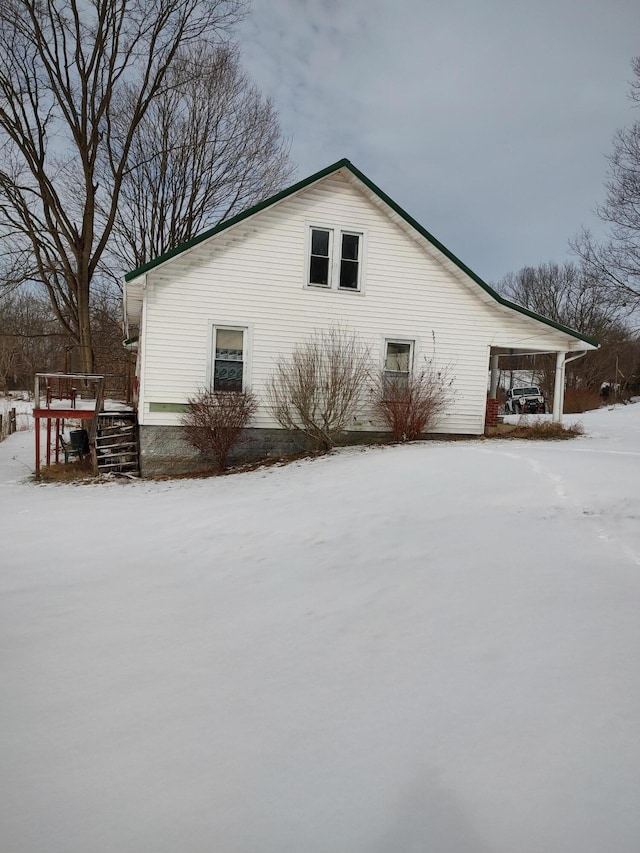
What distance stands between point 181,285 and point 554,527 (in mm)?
9669

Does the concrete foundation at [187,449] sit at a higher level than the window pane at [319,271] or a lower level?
lower

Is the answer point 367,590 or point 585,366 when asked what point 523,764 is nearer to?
point 367,590

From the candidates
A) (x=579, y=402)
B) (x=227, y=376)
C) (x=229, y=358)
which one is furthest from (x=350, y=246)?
(x=579, y=402)

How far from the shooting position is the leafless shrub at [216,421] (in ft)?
38.3

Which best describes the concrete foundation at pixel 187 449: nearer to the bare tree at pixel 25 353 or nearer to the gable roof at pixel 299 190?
the gable roof at pixel 299 190

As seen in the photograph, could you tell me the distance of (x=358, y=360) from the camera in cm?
1270

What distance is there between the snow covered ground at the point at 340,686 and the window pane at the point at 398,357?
7688mm

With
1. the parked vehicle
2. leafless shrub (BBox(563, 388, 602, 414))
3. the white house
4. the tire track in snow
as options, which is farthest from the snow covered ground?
leafless shrub (BBox(563, 388, 602, 414))

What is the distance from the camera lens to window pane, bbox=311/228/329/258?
1290cm

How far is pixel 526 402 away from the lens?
101 feet

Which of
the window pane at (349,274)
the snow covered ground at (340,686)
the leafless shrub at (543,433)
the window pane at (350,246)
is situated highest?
the window pane at (350,246)

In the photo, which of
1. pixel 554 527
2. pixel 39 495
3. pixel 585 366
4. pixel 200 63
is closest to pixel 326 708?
pixel 554 527

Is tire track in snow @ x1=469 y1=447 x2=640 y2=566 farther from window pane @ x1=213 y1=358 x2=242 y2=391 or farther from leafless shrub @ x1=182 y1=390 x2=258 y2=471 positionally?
window pane @ x1=213 y1=358 x2=242 y2=391

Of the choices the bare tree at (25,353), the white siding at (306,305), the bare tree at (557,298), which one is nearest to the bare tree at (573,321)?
the bare tree at (557,298)
